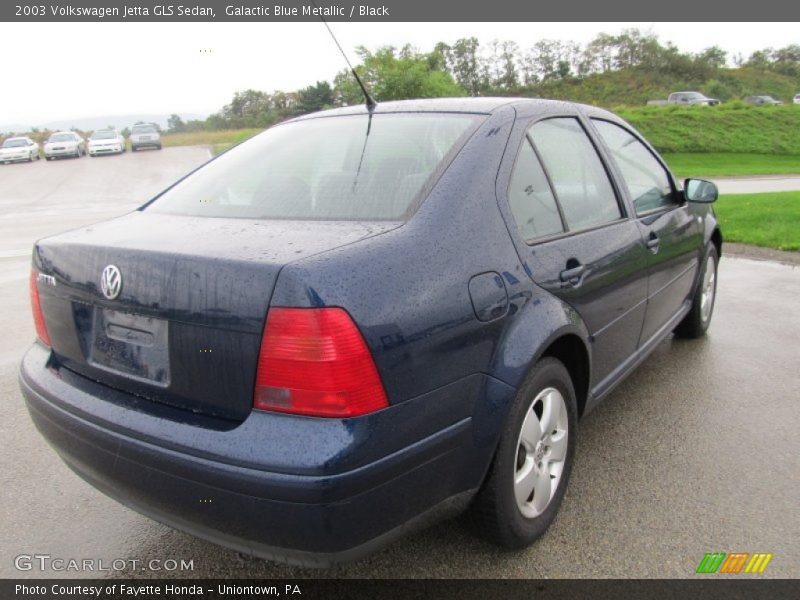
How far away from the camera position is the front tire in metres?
2.20

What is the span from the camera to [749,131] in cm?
3042

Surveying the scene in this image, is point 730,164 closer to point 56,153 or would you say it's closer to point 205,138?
point 205,138

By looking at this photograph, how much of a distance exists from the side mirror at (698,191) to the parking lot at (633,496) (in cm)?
114

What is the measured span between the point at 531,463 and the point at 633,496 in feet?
2.34

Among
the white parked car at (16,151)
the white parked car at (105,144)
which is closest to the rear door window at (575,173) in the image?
the white parked car at (105,144)

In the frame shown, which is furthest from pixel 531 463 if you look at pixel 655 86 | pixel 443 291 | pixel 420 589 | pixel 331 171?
pixel 655 86

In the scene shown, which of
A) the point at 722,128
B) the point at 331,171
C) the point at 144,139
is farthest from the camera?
the point at 144,139

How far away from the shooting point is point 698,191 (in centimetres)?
400

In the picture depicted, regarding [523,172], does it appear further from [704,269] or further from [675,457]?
[704,269]

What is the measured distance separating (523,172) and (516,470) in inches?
44.6

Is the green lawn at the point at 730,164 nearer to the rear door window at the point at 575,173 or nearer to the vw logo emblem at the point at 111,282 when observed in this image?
the rear door window at the point at 575,173

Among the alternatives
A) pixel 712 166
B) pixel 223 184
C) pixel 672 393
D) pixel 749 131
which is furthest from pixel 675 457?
pixel 749 131

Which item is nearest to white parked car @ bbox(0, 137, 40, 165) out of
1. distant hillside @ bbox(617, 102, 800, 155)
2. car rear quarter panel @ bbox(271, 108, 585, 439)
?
distant hillside @ bbox(617, 102, 800, 155)

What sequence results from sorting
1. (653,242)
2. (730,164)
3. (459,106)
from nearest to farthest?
1. (459,106)
2. (653,242)
3. (730,164)
